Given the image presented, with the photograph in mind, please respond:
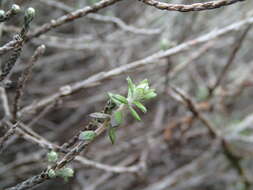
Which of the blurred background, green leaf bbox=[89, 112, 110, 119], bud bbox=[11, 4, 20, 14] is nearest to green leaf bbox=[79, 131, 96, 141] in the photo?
green leaf bbox=[89, 112, 110, 119]

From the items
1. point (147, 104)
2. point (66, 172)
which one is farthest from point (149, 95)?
point (147, 104)

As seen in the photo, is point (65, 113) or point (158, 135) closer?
point (158, 135)

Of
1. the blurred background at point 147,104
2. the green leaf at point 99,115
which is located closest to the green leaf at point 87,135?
the green leaf at point 99,115

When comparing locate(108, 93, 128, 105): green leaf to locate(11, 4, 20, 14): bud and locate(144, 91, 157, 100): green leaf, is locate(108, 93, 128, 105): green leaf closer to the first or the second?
locate(144, 91, 157, 100): green leaf

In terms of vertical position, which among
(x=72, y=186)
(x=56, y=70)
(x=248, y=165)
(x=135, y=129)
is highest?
(x=56, y=70)

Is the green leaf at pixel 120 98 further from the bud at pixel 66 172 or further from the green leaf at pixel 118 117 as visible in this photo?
the bud at pixel 66 172

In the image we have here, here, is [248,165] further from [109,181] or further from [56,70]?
[56,70]

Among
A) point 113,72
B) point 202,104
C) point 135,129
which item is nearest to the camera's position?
point 113,72

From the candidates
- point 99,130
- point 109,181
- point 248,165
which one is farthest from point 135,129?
point 99,130

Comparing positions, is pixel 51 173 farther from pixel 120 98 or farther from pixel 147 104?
pixel 147 104
